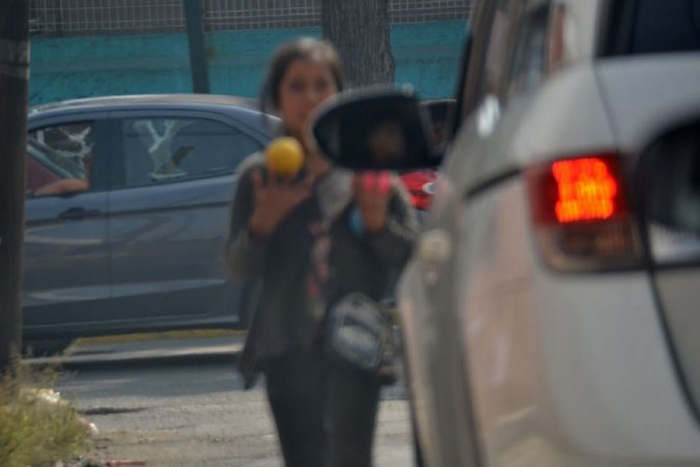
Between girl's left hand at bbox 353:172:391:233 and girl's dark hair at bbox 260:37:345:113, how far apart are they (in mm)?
501

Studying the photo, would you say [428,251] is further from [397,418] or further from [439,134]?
[397,418]

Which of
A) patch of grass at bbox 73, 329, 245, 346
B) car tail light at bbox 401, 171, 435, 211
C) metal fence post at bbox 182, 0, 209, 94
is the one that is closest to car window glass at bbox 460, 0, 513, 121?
car tail light at bbox 401, 171, 435, 211

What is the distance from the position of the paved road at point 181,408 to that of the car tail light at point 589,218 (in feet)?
15.2

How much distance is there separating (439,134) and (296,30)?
17848mm

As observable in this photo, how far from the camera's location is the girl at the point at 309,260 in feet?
14.4

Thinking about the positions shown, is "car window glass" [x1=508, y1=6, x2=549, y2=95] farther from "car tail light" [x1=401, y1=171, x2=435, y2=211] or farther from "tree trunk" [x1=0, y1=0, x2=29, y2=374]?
"car tail light" [x1=401, y1=171, x2=435, y2=211]

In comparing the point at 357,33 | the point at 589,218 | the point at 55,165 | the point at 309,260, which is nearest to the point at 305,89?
the point at 309,260

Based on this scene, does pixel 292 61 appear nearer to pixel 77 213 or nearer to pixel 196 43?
pixel 77 213

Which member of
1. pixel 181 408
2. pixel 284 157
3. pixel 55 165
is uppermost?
pixel 284 157

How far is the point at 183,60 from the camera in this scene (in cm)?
2347

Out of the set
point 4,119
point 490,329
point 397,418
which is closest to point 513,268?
point 490,329

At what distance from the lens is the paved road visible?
7691 mm

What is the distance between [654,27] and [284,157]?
62.2 inches

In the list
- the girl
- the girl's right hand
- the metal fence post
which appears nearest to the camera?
the girl
